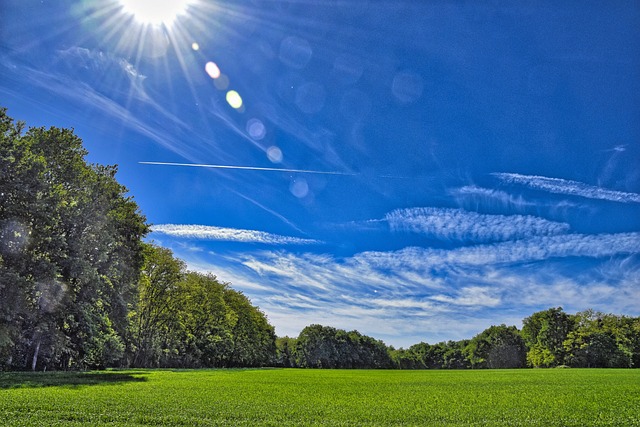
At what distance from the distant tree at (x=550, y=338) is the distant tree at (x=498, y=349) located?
22.7 m

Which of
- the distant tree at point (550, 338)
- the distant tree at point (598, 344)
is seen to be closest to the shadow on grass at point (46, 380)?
the distant tree at point (598, 344)

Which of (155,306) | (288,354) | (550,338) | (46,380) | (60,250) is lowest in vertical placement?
(288,354)

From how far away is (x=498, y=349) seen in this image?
175250mm

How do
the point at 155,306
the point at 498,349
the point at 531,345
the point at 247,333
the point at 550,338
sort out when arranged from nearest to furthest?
the point at 155,306, the point at 247,333, the point at 550,338, the point at 531,345, the point at 498,349

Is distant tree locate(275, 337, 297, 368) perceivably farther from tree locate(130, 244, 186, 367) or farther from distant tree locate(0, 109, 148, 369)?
distant tree locate(0, 109, 148, 369)

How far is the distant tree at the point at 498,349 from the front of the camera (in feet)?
565

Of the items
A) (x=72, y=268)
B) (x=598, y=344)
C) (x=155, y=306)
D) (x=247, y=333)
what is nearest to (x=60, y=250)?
(x=72, y=268)

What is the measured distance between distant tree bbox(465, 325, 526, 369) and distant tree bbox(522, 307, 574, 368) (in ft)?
74.6

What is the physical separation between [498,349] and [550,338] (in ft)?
128

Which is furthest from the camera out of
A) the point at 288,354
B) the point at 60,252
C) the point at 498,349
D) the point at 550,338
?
the point at 288,354

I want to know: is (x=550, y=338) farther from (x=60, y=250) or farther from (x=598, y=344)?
(x=60, y=250)

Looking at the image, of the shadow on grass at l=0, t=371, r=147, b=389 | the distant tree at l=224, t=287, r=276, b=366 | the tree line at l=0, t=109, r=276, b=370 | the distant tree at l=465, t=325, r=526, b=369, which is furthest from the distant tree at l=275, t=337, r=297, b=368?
the shadow on grass at l=0, t=371, r=147, b=389

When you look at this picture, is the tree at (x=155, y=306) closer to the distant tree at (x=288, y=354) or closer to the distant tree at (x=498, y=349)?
the distant tree at (x=288, y=354)

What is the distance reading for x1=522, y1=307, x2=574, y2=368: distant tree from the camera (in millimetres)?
133750
